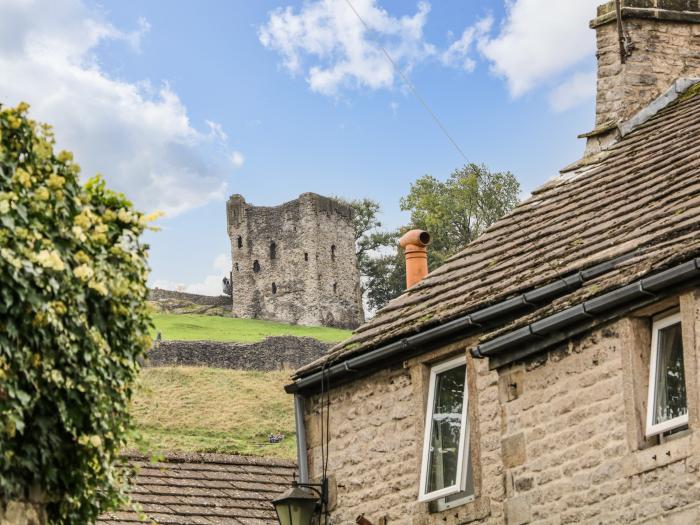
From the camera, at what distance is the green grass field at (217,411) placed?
48375 mm

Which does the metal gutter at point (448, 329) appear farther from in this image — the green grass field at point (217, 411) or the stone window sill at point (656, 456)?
the green grass field at point (217, 411)

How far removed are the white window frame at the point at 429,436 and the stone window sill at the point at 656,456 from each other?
224 cm

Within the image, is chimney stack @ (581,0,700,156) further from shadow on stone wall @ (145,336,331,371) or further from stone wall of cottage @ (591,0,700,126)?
shadow on stone wall @ (145,336,331,371)

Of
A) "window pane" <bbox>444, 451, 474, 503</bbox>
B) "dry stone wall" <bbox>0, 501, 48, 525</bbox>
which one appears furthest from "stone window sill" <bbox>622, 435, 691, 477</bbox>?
"dry stone wall" <bbox>0, 501, 48, 525</bbox>

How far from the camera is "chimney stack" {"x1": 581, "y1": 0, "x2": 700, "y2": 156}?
50.4 ft

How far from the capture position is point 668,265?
29.6ft

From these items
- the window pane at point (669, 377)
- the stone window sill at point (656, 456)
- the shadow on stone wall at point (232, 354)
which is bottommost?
the stone window sill at point (656, 456)

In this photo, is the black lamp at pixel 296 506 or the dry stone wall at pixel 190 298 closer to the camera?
the black lamp at pixel 296 506

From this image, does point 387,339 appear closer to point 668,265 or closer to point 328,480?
point 328,480

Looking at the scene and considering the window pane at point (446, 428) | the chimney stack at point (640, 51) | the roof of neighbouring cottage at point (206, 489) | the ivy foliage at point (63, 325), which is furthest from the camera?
the chimney stack at point (640, 51)

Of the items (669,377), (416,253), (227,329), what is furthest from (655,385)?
(227,329)

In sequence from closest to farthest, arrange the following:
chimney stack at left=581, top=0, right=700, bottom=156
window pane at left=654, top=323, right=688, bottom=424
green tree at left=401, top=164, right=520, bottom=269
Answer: window pane at left=654, top=323, right=688, bottom=424 < chimney stack at left=581, top=0, right=700, bottom=156 < green tree at left=401, top=164, right=520, bottom=269

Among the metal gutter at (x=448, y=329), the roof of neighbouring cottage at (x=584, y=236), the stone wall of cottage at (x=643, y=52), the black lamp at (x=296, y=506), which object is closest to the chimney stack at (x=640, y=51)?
the stone wall of cottage at (x=643, y=52)

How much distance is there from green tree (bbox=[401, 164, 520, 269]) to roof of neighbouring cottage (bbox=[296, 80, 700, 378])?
56406 mm
